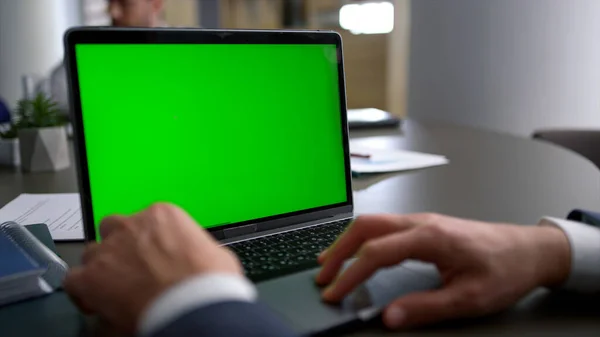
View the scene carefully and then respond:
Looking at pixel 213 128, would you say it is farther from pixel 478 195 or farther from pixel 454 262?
pixel 478 195

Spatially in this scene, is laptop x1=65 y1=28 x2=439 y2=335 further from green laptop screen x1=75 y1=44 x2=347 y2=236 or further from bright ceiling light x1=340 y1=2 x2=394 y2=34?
bright ceiling light x1=340 y1=2 x2=394 y2=34

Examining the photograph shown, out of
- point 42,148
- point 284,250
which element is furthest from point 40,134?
point 284,250

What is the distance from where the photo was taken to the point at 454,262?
0.45 metres

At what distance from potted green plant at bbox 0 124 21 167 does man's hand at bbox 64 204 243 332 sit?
88cm

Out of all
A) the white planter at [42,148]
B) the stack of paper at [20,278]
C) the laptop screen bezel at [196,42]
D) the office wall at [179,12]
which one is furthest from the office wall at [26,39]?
the stack of paper at [20,278]

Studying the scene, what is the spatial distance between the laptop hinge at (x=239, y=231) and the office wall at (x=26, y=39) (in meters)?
3.12

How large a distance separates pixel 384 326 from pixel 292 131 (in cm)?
33

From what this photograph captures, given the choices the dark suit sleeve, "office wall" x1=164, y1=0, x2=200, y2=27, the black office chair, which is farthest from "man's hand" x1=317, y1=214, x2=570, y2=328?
"office wall" x1=164, y1=0, x2=200, y2=27

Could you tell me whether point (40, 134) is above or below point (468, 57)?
below

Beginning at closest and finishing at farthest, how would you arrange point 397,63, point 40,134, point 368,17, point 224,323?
1. point 224,323
2. point 40,134
3. point 397,63
4. point 368,17

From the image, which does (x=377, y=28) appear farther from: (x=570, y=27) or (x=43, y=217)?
(x=43, y=217)

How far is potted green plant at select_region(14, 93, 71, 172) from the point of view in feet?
3.52

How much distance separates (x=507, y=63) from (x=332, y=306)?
7.58 feet

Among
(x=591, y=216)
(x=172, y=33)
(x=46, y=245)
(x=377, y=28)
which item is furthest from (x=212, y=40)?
(x=377, y=28)
